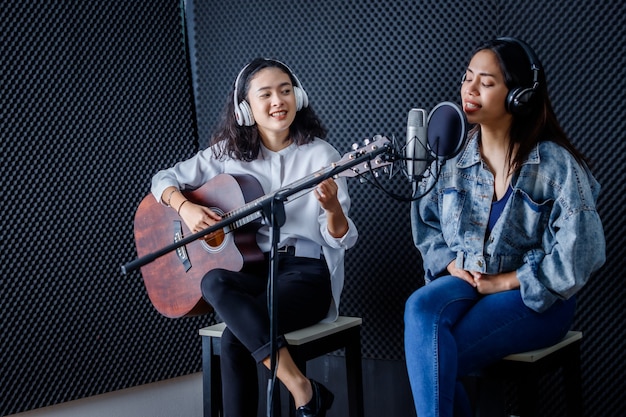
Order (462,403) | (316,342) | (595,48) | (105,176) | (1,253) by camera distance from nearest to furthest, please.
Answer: (462,403), (316,342), (595,48), (1,253), (105,176)

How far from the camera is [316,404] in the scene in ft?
7.51

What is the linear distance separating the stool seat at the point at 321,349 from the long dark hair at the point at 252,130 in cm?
65

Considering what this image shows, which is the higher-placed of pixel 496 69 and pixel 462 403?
pixel 496 69

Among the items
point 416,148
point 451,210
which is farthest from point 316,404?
point 416,148

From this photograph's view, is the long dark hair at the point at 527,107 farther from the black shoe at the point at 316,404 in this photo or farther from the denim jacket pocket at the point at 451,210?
the black shoe at the point at 316,404

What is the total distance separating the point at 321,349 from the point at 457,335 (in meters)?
0.52

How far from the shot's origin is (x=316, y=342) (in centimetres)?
247

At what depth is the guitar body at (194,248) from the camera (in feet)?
8.62

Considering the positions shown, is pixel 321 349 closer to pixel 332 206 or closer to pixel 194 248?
pixel 332 206

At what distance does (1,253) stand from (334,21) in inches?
65.6

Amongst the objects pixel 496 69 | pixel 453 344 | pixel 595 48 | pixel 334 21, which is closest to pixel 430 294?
pixel 453 344

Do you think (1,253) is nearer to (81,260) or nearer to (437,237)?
(81,260)

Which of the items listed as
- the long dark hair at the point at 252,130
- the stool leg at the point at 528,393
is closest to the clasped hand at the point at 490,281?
the stool leg at the point at 528,393

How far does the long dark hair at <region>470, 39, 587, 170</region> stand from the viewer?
7.52 ft
